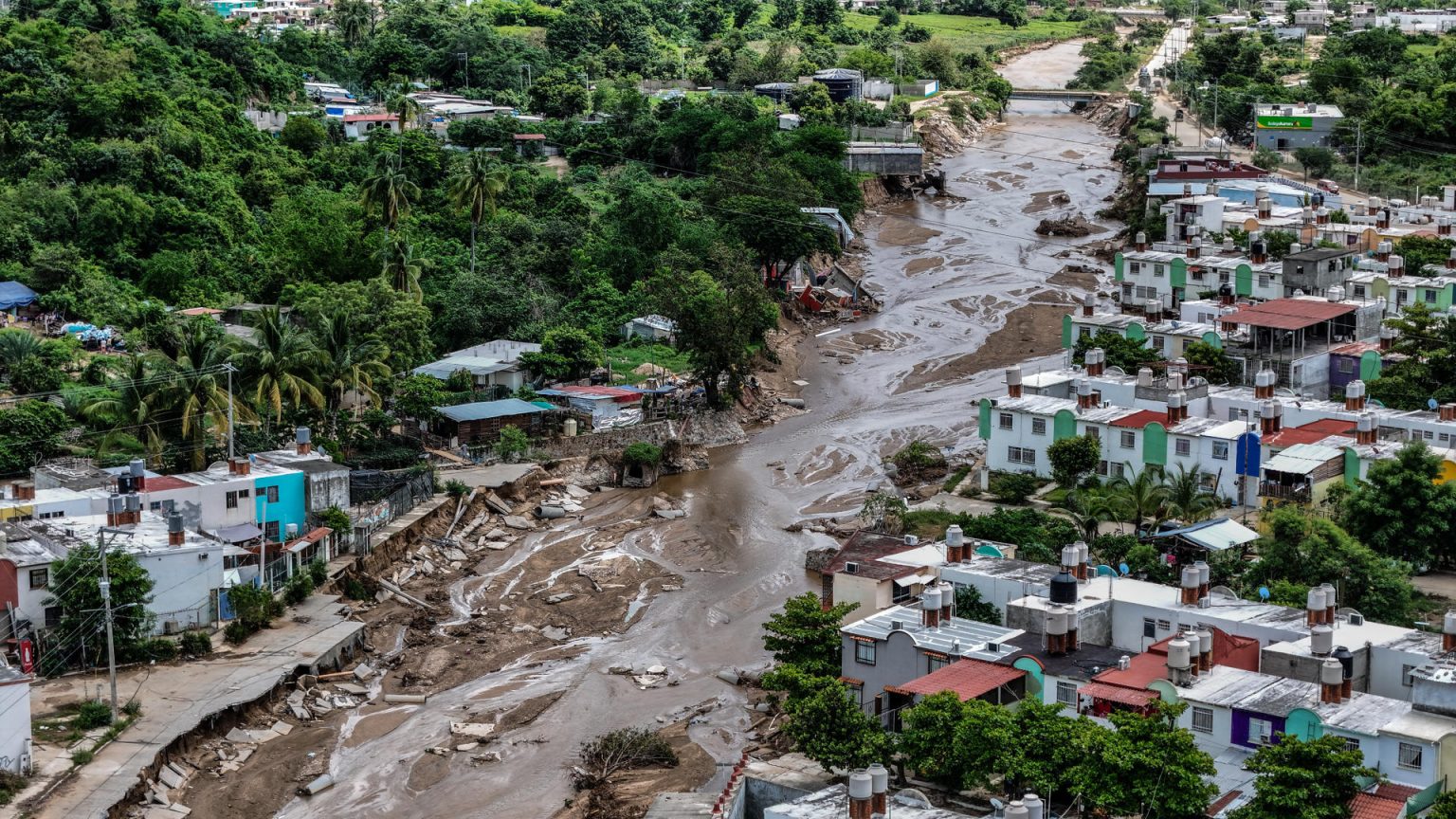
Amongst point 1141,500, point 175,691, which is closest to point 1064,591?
point 1141,500

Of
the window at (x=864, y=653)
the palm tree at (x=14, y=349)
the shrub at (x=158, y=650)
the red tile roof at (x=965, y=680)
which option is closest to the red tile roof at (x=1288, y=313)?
the window at (x=864, y=653)

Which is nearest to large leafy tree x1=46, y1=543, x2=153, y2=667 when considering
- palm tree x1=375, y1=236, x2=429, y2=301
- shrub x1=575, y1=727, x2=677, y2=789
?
shrub x1=575, y1=727, x2=677, y2=789

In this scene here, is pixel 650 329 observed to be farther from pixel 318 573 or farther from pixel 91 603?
pixel 91 603

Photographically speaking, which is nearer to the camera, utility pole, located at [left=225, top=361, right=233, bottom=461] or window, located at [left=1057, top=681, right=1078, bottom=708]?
window, located at [left=1057, top=681, right=1078, bottom=708]

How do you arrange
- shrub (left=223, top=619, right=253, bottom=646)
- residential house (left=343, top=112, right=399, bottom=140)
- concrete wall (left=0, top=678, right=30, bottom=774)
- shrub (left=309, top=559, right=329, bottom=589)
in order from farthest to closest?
residential house (left=343, top=112, right=399, bottom=140) < shrub (left=309, top=559, right=329, bottom=589) < shrub (left=223, top=619, right=253, bottom=646) < concrete wall (left=0, top=678, right=30, bottom=774)

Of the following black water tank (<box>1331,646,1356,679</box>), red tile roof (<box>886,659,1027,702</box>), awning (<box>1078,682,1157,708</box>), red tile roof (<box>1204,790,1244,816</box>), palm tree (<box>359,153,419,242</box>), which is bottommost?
red tile roof (<box>1204,790,1244,816</box>)

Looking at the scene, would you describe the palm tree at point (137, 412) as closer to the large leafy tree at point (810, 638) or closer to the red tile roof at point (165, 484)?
the red tile roof at point (165, 484)

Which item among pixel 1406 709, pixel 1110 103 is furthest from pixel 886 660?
pixel 1110 103

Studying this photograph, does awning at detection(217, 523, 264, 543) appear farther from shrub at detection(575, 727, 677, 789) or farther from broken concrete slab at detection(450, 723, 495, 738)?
shrub at detection(575, 727, 677, 789)
